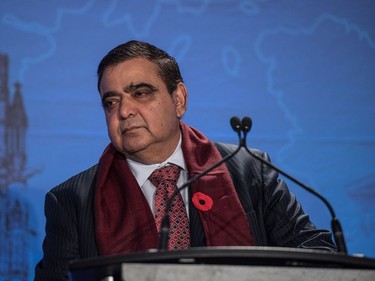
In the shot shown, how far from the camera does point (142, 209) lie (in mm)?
2070

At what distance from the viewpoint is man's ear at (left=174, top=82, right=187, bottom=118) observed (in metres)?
2.25

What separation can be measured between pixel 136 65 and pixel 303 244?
0.74 meters

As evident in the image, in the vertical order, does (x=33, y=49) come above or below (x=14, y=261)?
above

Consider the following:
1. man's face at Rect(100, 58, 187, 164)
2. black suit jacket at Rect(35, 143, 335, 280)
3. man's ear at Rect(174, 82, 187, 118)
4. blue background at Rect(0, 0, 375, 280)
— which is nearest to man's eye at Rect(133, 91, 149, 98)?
man's face at Rect(100, 58, 187, 164)

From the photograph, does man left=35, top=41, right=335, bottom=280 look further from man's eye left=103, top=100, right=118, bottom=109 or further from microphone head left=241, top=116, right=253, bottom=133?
microphone head left=241, top=116, right=253, bottom=133

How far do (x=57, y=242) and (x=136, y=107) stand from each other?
47cm

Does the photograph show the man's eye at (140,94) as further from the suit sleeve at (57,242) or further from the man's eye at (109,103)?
the suit sleeve at (57,242)

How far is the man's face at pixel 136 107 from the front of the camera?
2.03 meters

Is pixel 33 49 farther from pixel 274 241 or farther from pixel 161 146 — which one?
pixel 274 241

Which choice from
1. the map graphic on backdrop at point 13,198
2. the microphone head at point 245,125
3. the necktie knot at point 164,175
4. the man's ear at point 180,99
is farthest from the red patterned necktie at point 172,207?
the map graphic on backdrop at point 13,198

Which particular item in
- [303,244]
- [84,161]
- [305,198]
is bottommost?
[303,244]

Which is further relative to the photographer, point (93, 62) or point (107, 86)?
point (93, 62)

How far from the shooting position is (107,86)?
2068 mm

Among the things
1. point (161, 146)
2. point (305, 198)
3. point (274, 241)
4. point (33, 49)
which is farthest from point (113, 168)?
point (305, 198)
